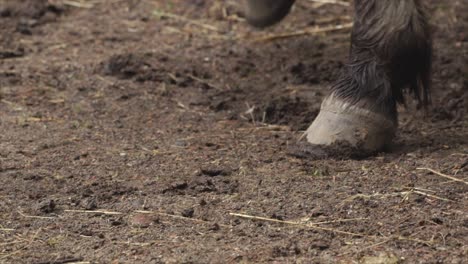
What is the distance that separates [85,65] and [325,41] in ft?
4.12

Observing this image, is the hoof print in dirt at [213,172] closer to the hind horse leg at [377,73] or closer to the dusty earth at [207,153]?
the dusty earth at [207,153]

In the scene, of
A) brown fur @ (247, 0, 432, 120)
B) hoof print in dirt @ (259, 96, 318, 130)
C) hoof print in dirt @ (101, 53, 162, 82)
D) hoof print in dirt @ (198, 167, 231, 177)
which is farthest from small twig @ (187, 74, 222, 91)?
hoof print in dirt @ (198, 167, 231, 177)

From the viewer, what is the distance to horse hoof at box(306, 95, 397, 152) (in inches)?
139

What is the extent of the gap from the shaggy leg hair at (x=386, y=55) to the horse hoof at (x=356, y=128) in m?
0.03

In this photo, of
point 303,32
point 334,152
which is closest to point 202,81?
point 303,32

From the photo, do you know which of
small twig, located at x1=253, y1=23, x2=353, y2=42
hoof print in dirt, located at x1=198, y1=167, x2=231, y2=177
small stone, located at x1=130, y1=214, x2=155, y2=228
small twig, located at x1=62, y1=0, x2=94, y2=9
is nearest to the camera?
small stone, located at x1=130, y1=214, x2=155, y2=228

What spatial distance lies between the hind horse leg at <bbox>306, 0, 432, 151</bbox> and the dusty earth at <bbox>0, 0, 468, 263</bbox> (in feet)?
0.30

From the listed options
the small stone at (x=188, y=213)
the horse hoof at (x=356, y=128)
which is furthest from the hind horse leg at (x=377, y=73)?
the small stone at (x=188, y=213)

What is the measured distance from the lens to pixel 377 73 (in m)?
3.57

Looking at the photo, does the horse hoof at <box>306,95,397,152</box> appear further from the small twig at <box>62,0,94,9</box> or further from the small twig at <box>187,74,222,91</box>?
the small twig at <box>62,0,94,9</box>

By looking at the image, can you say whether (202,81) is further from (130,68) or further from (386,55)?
(386,55)

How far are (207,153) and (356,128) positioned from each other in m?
0.54

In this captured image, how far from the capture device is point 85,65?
197 inches

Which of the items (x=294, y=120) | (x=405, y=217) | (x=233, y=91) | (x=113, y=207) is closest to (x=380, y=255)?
(x=405, y=217)
